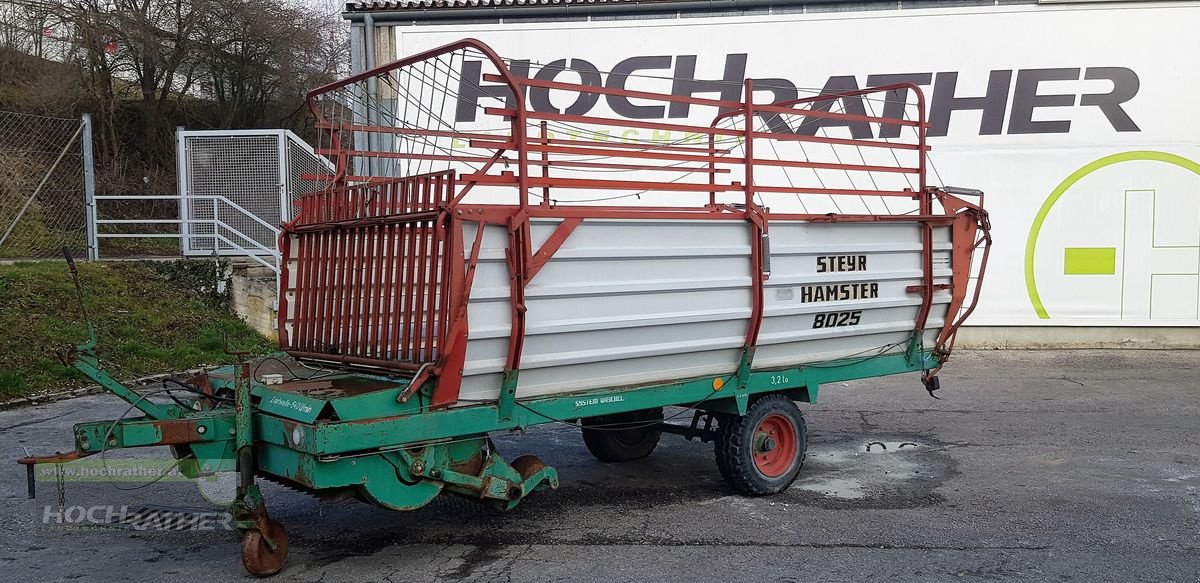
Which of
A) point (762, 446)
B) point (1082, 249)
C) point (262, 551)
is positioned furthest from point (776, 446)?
point (1082, 249)

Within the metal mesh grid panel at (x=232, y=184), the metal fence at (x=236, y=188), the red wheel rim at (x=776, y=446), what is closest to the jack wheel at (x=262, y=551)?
the red wheel rim at (x=776, y=446)

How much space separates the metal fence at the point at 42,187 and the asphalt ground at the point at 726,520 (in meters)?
4.88

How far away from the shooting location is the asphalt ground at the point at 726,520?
17.1ft

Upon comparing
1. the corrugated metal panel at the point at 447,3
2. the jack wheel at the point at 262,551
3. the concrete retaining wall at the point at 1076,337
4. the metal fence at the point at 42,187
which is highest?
the corrugated metal panel at the point at 447,3

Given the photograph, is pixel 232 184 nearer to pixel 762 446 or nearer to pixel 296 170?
pixel 296 170

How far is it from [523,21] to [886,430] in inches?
339

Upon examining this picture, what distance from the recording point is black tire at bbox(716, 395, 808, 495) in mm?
6621

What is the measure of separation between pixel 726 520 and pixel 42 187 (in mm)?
11200

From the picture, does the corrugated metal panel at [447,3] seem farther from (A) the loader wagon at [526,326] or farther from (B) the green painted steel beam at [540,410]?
(B) the green painted steel beam at [540,410]

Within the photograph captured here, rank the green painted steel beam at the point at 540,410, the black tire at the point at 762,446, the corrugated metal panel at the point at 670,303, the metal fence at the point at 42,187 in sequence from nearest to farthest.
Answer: the green painted steel beam at the point at 540,410
the corrugated metal panel at the point at 670,303
the black tire at the point at 762,446
the metal fence at the point at 42,187

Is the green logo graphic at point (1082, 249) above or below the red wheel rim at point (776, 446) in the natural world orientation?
Answer: above

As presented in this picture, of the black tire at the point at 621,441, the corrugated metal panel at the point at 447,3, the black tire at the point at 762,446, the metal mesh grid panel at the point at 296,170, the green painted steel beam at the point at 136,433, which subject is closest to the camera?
the green painted steel beam at the point at 136,433

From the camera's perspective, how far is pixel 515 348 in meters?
5.27

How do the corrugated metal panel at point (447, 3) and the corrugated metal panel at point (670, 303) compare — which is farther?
the corrugated metal panel at point (447, 3)
